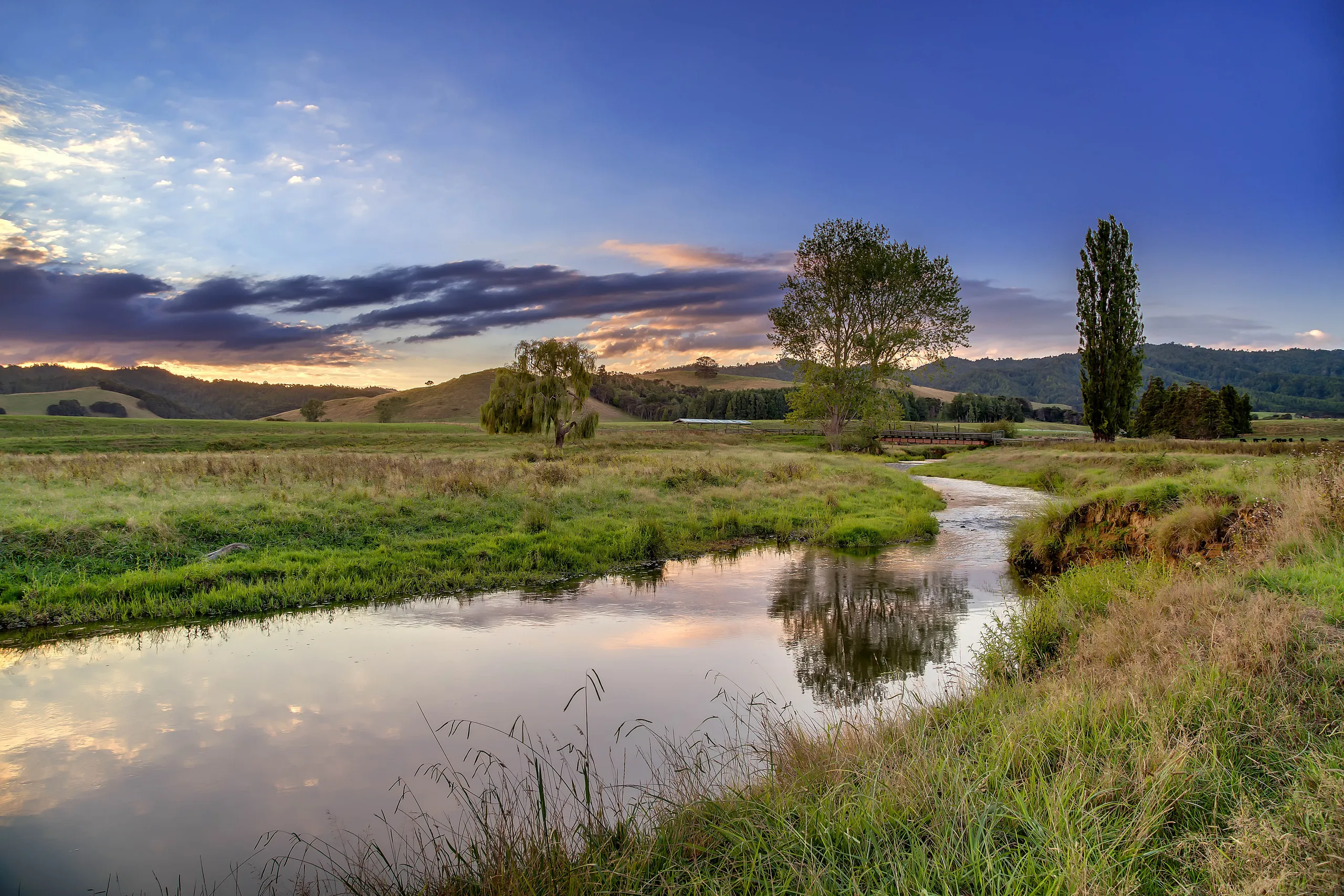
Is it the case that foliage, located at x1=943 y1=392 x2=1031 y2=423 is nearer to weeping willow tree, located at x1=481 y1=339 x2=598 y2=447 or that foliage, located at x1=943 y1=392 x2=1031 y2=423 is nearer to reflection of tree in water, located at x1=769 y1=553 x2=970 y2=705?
weeping willow tree, located at x1=481 y1=339 x2=598 y2=447

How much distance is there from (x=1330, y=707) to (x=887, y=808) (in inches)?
124

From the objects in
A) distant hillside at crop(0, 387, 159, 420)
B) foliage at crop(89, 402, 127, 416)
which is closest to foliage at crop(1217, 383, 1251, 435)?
distant hillside at crop(0, 387, 159, 420)

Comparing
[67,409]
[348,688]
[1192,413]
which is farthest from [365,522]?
[67,409]

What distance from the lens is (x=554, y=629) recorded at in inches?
430

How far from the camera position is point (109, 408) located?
376 ft

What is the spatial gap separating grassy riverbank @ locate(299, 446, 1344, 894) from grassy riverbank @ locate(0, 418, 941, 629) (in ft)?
30.2

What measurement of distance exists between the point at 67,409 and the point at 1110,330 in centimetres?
13493

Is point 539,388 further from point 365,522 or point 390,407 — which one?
point 390,407

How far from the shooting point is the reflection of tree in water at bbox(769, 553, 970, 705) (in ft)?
29.7

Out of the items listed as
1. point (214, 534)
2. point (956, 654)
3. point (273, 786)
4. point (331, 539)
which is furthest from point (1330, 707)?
point (214, 534)

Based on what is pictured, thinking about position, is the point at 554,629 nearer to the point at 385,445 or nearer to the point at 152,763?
the point at 152,763

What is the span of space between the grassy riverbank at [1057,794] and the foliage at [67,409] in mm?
132234

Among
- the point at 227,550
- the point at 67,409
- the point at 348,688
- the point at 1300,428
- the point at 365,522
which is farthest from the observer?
the point at 67,409

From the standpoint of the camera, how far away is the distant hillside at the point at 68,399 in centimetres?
10756
